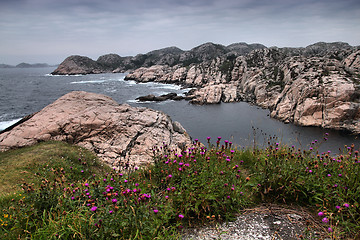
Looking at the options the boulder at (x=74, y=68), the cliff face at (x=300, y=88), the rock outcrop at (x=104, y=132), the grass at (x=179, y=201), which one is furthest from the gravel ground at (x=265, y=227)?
the boulder at (x=74, y=68)

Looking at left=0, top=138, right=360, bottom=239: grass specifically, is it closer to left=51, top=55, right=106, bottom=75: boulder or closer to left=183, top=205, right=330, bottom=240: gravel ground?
left=183, top=205, right=330, bottom=240: gravel ground

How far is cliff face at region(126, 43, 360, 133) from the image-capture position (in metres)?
35.2

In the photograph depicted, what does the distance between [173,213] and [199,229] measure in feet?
2.09

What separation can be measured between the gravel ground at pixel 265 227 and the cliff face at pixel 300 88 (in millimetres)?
37755

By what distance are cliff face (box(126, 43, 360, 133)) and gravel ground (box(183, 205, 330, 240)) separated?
3776cm

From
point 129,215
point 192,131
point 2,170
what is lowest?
point 192,131

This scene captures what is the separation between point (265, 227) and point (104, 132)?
46.8 feet

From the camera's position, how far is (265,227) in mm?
4281

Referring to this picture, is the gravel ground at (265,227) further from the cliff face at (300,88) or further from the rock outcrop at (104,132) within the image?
the cliff face at (300,88)

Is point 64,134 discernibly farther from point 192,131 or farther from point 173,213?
point 192,131

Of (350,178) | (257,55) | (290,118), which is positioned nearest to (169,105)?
(290,118)

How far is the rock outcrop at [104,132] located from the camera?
15.0m

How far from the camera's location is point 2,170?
9891mm

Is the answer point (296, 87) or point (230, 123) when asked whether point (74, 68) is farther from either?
point (296, 87)
